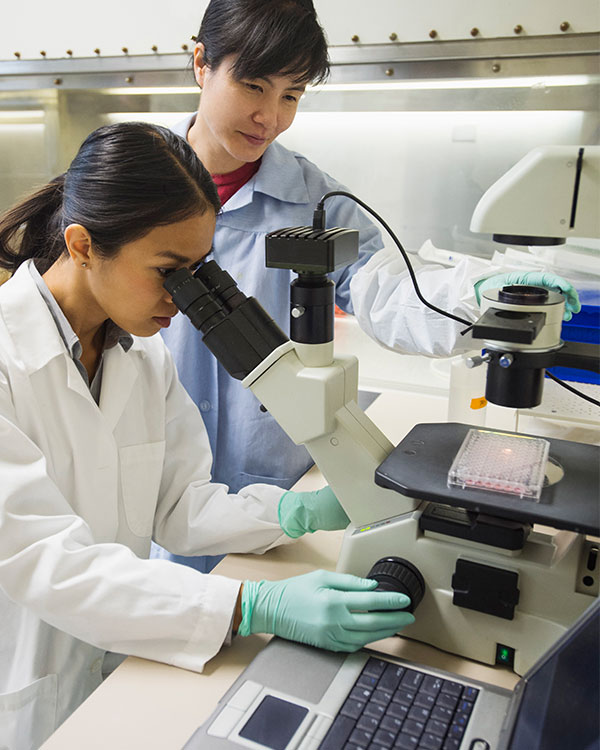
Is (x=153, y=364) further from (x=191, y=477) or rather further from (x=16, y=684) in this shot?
(x=16, y=684)

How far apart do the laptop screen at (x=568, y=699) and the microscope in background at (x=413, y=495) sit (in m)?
0.15

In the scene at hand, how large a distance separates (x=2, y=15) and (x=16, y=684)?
2273 mm

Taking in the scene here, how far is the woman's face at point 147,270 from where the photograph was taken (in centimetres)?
110

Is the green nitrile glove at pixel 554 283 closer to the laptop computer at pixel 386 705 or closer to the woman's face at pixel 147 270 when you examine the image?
the woman's face at pixel 147 270

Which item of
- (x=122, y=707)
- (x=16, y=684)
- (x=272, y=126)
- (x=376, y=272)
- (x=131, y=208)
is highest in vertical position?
(x=272, y=126)

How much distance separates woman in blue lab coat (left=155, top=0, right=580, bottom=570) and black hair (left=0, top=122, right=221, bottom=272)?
14.4 inches

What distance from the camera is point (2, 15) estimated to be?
2357 mm

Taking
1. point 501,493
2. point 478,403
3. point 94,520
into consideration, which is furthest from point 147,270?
point 478,403

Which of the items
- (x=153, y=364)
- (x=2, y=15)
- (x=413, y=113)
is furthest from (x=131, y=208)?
(x=2, y=15)

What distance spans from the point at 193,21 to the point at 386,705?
80.7 inches

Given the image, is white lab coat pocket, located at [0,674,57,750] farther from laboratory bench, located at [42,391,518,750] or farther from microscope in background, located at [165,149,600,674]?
microscope in background, located at [165,149,600,674]

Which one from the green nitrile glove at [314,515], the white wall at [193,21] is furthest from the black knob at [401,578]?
the white wall at [193,21]

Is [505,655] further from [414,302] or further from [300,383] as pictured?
[414,302]

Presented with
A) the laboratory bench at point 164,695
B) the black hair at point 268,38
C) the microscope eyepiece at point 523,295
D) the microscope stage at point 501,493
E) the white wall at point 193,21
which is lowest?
the laboratory bench at point 164,695
